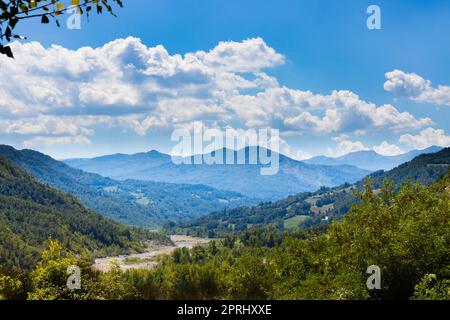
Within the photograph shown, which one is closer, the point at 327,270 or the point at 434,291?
the point at 434,291

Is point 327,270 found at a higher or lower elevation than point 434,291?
lower

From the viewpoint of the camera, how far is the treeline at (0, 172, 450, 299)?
17141 mm

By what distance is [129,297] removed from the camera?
19172 mm

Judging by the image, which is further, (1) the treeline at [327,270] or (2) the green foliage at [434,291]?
(1) the treeline at [327,270]

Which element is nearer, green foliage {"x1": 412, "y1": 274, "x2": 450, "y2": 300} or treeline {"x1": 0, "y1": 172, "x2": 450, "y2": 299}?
green foliage {"x1": 412, "y1": 274, "x2": 450, "y2": 300}

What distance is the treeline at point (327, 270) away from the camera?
1714cm

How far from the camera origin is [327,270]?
19938mm
